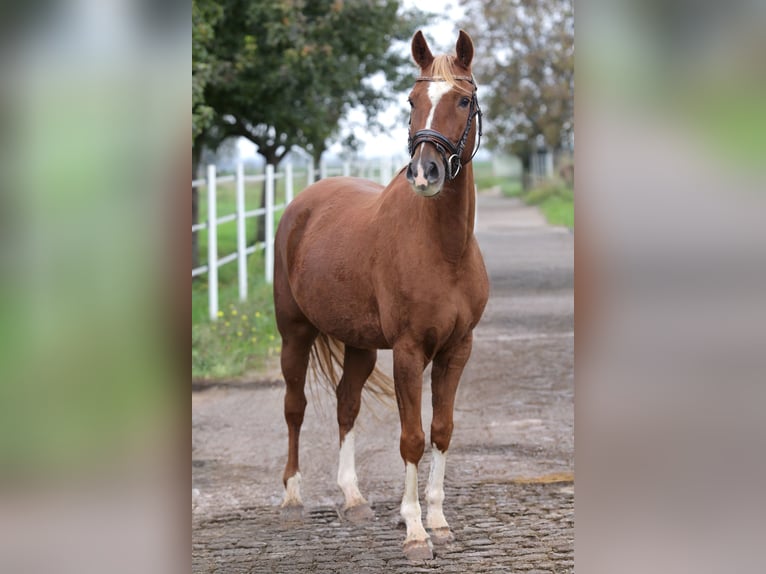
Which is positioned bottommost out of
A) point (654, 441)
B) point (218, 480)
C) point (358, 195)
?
point (218, 480)

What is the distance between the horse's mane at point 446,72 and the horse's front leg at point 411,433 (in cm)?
102

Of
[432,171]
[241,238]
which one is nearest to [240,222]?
[241,238]

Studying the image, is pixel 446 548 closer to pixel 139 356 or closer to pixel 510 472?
pixel 510 472

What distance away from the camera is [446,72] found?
3.38 metres

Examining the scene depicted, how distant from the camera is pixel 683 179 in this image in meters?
1.49

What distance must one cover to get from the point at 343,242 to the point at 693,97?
276 cm

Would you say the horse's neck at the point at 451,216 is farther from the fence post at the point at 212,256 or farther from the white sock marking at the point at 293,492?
the fence post at the point at 212,256

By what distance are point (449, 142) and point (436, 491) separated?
1554mm

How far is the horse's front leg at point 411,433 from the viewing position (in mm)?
3721

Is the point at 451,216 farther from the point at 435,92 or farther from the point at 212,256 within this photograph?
the point at 212,256

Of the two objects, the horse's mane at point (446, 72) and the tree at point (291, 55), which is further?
the tree at point (291, 55)

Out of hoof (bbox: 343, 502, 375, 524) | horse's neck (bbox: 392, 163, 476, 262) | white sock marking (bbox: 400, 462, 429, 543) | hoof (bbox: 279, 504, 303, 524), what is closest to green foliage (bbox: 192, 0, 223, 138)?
hoof (bbox: 279, 504, 303, 524)

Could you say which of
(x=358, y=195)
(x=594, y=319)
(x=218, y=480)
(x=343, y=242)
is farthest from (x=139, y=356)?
(x=218, y=480)

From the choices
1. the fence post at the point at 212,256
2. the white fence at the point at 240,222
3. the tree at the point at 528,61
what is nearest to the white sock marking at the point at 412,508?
the white fence at the point at 240,222
